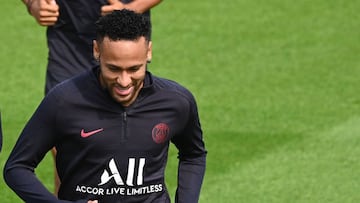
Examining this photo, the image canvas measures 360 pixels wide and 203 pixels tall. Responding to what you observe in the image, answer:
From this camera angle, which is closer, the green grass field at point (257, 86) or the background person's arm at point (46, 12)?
the background person's arm at point (46, 12)

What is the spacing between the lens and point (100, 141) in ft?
21.7

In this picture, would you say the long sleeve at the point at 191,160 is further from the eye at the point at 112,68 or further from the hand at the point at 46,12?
the hand at the point at 46,12

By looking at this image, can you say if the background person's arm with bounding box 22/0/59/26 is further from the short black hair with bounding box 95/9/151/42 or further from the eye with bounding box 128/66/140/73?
the eye with bounding box 128/66/140/73

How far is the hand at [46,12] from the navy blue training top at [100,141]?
218 cm

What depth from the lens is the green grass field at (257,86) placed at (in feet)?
33.5

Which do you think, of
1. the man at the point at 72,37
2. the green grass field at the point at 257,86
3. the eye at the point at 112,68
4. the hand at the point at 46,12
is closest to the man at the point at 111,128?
the eye at the point at 112,68

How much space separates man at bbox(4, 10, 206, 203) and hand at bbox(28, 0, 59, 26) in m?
2.19

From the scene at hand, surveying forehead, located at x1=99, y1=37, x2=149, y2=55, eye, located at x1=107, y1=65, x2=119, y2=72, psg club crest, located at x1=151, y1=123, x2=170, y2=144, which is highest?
forehead, located at x1=99, y1=37, x2=149, y2=55

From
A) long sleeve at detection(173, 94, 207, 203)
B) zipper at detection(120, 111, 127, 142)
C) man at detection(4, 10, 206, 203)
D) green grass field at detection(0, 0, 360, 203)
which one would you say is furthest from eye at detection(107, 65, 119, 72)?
green grass field at detection(0, 0, 360, 203)

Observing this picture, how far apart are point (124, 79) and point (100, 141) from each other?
0.39 meters

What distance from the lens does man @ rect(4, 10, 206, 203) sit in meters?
6.48

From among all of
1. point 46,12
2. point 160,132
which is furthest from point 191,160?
point 46,12

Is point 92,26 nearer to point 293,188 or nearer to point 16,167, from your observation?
point 293,188

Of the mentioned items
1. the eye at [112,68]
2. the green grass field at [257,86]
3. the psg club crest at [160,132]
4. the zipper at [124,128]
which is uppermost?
the eye at [112,68]
